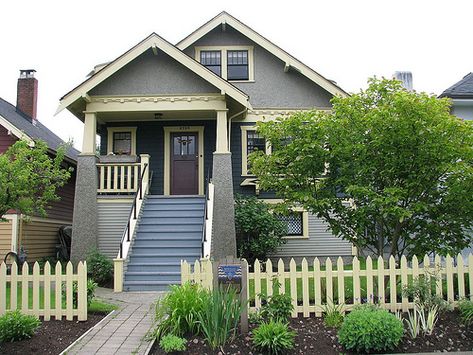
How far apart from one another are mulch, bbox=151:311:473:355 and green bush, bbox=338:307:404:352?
172 millimetres

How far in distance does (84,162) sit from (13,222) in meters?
3.55

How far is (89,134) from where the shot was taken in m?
13.9

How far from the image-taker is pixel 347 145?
850 centimetres

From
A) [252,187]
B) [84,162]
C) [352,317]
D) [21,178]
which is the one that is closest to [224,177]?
[252,187]

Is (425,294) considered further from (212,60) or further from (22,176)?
(212,60)

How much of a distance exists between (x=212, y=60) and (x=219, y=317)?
42.6ft

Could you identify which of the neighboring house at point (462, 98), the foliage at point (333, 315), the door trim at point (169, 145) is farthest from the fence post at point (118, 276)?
the neighboring house at point (462, 98)

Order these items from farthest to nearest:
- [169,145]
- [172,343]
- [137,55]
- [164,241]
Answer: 1. [169,145]
2. [137,55]
3. [164,241]
4. [172,343]

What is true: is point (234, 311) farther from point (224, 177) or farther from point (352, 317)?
point (224, 177)

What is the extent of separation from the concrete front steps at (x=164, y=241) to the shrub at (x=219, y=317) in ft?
14.9

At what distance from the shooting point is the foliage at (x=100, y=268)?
1191cm

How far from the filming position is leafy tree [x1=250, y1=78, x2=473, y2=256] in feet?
26.0

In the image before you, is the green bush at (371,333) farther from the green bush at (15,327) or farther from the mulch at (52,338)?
the green bush at (15,327)

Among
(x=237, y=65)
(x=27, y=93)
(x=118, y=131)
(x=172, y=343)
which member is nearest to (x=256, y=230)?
(x=118, y=131)
